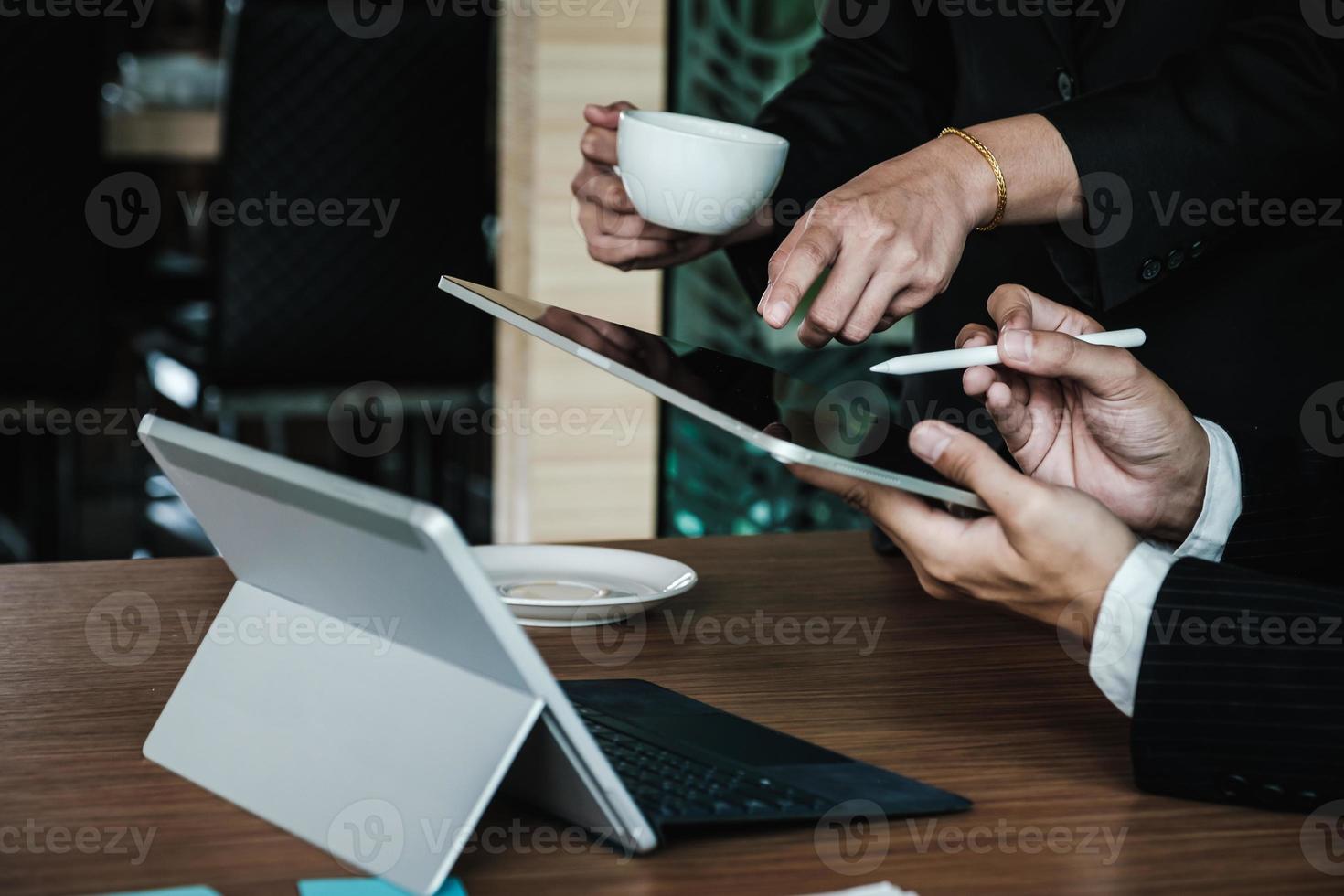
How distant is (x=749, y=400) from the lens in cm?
73

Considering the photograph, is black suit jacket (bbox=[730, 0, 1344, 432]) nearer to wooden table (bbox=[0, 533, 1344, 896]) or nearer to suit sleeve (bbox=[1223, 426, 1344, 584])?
suit sleeve (bbox=[1223, 426, 1344, 584])

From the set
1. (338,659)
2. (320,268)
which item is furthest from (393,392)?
(338,659)

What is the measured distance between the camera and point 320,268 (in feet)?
7.63

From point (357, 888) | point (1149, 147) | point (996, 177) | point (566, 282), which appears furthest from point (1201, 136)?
point (566, 282)

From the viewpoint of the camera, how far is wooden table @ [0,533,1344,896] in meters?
0.56

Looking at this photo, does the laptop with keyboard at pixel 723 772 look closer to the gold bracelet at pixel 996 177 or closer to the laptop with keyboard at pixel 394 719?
the laptop with keyboard at pixel 394 719

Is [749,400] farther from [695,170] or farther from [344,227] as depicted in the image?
[344,227]

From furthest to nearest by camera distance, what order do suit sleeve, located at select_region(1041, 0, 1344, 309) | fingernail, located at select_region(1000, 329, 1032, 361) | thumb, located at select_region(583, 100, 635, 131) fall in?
thumb, located at select_region(583, 100, 635, 131)
suit sleeve, located at select_region(1041, 0, 1344, 309)
fingernail, located at select_region(1000, 329, 1032, 361)

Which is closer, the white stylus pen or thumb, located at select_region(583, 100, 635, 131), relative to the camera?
the white stylus pen

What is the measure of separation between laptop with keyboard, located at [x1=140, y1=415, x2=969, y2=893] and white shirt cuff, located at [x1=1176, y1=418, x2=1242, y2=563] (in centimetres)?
35

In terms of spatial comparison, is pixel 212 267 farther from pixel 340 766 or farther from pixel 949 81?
pixel 340 766

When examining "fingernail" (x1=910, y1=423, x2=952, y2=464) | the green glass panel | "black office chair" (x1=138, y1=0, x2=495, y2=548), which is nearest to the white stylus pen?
"fingernail" (x1=910, y1=423, x2=952, y2=464)

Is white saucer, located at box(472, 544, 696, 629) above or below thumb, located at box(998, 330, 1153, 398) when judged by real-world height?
below

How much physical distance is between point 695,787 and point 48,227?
77.0 inches
